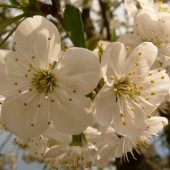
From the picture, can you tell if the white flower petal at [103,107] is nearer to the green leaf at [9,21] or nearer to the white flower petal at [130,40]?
the white flower petal at [130,40]

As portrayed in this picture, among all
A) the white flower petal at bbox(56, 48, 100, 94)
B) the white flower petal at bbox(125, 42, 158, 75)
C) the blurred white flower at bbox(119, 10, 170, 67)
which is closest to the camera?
the white flower petal at bbox(56, 48, 100, 94)

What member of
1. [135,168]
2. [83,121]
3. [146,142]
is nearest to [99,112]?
[83,121]

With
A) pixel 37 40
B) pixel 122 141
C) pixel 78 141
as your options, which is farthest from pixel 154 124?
pixel 37 40

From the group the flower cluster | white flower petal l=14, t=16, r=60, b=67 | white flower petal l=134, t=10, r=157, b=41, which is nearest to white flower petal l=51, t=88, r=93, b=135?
the flower cluster

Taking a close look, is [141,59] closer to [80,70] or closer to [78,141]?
[80,70]

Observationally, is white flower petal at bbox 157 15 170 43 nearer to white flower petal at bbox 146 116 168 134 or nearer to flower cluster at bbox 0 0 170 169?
flower cluster at bbox 0 0 170 169

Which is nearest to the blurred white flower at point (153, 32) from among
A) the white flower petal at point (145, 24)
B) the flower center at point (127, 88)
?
the white flower petal at point (145, 24)

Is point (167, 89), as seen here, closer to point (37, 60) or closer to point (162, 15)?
point (162, 15)
